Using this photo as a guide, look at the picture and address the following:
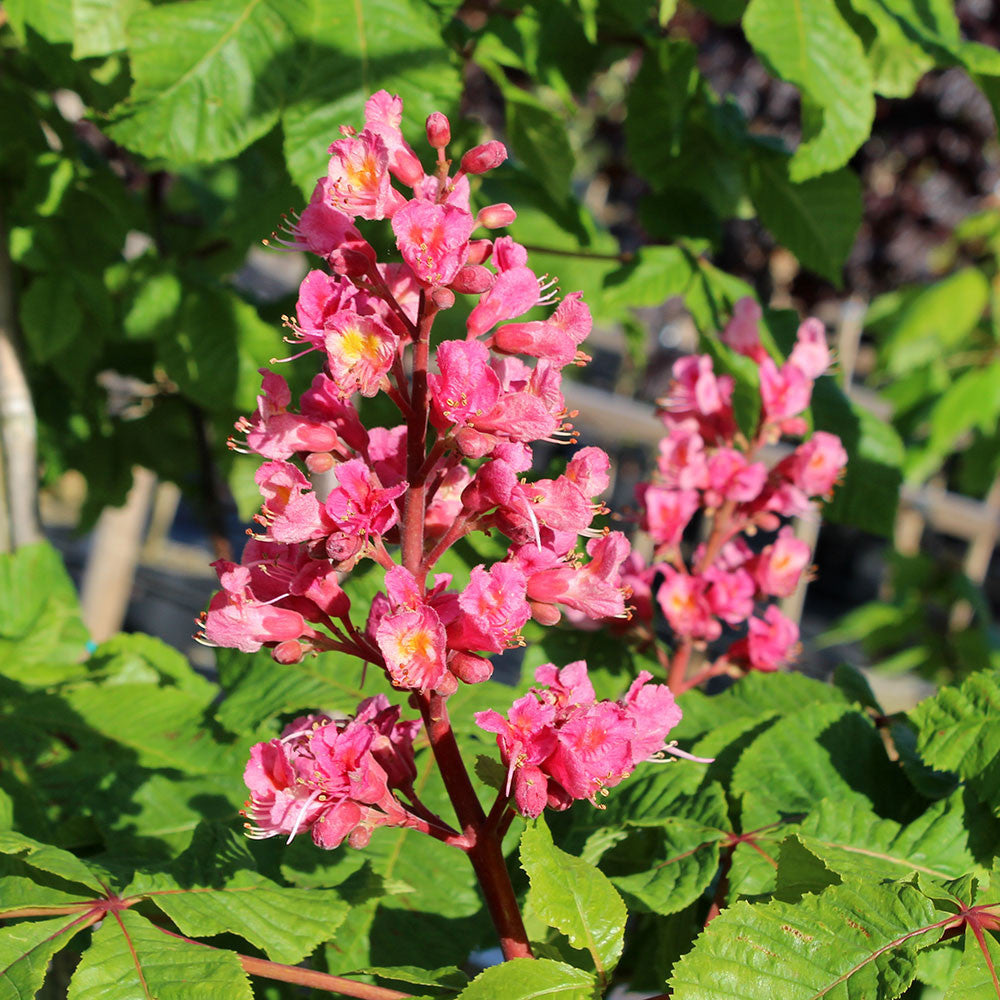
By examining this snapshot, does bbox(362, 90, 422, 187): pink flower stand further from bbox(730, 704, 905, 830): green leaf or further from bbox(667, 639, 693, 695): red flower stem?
bbox(667, 639, 693, 695): red flower stem

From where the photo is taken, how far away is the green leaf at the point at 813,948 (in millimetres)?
721

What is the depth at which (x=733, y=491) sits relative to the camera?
130 centimetres

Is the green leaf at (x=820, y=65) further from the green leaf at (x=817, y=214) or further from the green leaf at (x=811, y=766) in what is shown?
the green leaf at (x=811, y=766)

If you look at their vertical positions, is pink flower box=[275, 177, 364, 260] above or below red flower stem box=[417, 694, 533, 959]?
above

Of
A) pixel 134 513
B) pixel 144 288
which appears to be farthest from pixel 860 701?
pixel 134 513

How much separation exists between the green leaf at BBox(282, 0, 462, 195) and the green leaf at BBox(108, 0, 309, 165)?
41mm

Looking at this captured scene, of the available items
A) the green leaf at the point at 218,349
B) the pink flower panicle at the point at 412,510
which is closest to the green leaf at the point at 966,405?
Result: the green leaf at the point at 218,349

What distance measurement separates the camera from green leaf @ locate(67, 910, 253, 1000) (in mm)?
713

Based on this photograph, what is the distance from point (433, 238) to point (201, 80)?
0.57 m

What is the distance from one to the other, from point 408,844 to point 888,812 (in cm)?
45

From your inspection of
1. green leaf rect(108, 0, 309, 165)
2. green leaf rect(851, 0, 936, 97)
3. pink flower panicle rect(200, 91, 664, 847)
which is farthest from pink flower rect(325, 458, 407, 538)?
green leaf rect(851, 0, 936, 97)

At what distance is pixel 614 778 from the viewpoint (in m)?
0.78

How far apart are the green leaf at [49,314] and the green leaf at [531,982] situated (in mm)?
1155

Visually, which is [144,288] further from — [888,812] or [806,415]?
[888,812]
